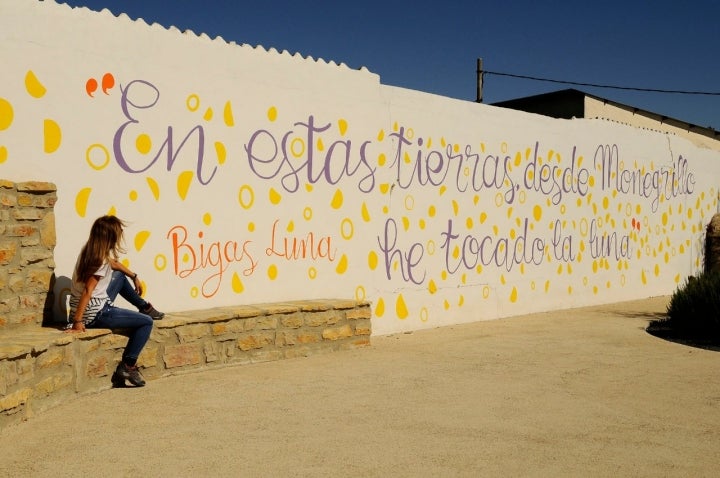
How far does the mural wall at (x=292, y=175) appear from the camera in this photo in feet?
19.8

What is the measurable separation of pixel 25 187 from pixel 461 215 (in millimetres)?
5736

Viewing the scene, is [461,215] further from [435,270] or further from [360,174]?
[360,174]

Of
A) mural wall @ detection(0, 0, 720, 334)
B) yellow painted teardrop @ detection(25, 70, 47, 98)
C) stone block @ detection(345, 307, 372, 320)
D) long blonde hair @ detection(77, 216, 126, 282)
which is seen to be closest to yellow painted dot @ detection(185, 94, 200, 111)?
mural wall @ detection(0, 0, 720, 334)

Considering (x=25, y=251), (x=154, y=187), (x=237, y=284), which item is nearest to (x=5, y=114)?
(x=25, y=251)

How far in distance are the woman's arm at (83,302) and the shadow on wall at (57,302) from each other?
1.49 ft

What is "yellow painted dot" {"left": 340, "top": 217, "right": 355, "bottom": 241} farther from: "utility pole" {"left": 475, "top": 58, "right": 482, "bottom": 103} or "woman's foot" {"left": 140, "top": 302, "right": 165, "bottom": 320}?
"utility pole" {"left": 475, "top": 58, "right": 482, "bottom": 103}

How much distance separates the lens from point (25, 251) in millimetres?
5473

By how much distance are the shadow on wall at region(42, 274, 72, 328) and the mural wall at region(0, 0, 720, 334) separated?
3 cm

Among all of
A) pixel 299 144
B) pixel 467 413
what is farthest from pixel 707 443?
pixel 299 144

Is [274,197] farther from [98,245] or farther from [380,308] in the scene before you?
[98,245]

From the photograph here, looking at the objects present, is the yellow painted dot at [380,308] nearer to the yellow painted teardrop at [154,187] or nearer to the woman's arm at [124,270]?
the yellow painted teardrop at [154,187]

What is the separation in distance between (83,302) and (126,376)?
66 cm

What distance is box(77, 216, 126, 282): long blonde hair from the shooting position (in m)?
5.58

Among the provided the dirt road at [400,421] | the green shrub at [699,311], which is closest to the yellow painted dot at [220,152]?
the dirt road at [400,421]
